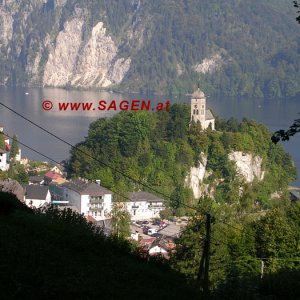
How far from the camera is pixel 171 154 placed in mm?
24922

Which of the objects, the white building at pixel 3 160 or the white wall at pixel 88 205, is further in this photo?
the white building at pixel 3 160

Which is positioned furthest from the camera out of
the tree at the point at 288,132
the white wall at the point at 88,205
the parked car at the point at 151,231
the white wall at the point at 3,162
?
the white wall at the point at 3,162

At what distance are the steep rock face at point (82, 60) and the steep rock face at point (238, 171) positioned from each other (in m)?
83.0

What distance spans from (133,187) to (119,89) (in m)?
78.2

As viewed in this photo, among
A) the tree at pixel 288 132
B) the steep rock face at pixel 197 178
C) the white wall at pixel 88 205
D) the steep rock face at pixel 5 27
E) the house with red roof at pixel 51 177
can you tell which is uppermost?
the steep rock face at pixel 5 27

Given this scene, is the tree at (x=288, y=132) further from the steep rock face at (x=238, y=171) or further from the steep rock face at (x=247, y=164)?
the steep rock face at (x=247, y=164)

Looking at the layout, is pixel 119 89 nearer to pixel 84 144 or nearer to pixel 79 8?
pixel 79 8

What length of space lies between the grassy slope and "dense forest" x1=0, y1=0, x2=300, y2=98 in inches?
3653

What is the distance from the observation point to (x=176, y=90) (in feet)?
316

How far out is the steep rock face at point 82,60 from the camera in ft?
366

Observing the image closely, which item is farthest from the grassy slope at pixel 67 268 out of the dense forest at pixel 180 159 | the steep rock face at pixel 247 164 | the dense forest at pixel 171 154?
the steep rock face at pixel 247 164

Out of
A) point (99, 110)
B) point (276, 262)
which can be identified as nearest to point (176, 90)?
point (99, 110)

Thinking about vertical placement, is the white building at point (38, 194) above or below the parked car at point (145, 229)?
above

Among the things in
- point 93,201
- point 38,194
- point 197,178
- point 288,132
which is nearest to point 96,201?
point 93,201
